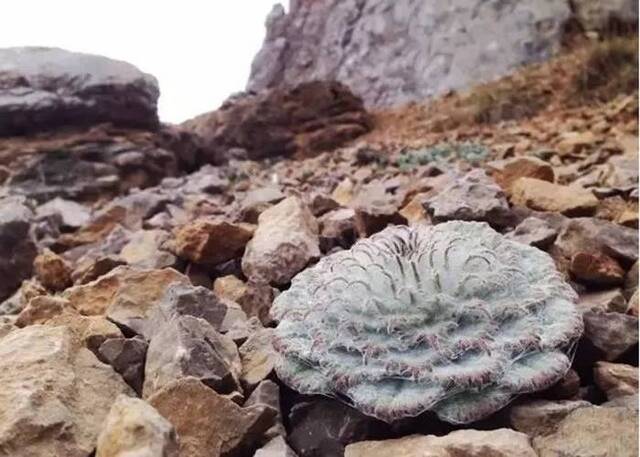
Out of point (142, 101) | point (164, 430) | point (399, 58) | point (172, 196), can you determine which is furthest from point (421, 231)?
point (399, 58)

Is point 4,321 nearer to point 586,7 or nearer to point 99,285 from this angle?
point 99,285

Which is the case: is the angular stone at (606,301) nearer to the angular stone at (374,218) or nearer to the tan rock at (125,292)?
the angular stone at (374,218)

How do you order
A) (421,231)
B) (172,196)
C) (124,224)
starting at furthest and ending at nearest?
(172,196) < (124,224) < (421,231)

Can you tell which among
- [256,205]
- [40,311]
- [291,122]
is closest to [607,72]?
[291,122]

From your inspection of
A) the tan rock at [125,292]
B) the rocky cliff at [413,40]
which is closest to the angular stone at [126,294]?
the tan rock at [125,292]

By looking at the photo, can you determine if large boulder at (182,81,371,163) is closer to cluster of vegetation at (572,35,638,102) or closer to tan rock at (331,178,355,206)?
cluster of vegetation at (572,35,638,102)

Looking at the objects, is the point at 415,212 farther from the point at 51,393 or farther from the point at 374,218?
the point at 51,393

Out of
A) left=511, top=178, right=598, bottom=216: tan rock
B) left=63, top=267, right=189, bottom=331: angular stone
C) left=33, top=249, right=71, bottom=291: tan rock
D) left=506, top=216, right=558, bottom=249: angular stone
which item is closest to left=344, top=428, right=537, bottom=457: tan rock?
left=63, top=267, right=189, bottom=331: angular stone
